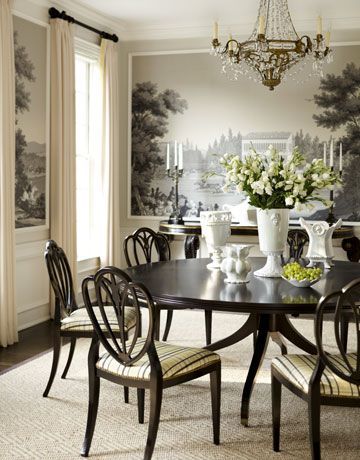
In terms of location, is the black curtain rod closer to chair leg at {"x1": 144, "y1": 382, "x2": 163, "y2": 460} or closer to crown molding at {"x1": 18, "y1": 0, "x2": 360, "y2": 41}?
crown molding at {"x1": 18, "y1": 0, "x2": 360, "y2": 41}

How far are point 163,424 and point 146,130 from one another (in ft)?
14.6

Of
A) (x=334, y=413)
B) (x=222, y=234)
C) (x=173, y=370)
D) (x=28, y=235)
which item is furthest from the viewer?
(x=28, y=235)

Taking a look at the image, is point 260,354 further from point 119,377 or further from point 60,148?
point 60,148

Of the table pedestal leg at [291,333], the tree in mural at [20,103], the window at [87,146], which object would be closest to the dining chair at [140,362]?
the table pedestal leg at [291,333]

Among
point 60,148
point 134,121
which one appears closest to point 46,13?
point 60,148

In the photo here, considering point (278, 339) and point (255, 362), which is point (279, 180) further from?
point (278, 339)

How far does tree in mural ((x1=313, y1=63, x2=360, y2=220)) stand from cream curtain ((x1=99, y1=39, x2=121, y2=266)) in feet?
6.94

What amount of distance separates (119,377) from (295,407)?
1.28 metres

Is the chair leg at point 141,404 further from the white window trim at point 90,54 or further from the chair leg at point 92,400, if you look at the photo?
the white window trim at point 90,54

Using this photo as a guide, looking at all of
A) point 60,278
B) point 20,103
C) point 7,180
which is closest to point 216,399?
point 60,278

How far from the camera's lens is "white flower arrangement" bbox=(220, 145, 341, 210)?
3961 millimetres

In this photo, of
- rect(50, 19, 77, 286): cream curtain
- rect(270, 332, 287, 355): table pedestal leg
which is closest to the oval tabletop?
rect(270, 332, 287, 355): table pedestal leg

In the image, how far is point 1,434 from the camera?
351cm

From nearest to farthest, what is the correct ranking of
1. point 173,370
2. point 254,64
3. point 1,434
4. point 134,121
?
point 173,370 < point 1,434 < point 254,64 < point 134,121
